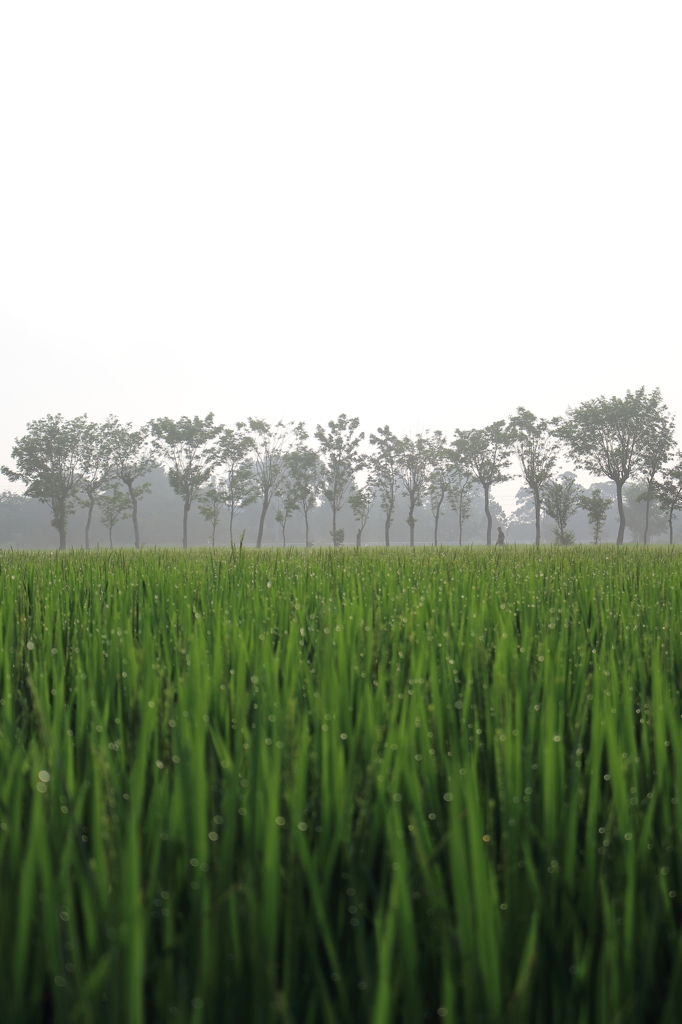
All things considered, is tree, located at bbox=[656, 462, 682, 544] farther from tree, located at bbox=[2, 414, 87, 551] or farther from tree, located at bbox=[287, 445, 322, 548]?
tree, located at bbox=[2, 414, 87, 551]

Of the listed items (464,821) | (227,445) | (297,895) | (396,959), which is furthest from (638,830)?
(227,445)

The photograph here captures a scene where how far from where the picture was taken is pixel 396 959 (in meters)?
0.62

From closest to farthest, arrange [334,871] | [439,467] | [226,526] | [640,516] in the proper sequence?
[334,871] → [439,467] → [640,516] → [226,526]

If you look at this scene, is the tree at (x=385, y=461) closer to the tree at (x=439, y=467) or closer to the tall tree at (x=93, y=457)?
the tree at (x=439, y=467)

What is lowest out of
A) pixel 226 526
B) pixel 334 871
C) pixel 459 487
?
pixel 334 871

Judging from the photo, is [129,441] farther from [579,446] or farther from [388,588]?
[388,588]

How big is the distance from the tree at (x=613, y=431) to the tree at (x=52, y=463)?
39.8 metres

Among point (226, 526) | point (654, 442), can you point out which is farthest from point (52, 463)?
point (226, 526)

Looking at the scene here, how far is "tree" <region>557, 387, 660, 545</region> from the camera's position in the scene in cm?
4088

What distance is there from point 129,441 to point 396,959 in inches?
2024

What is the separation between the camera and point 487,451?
157 feet

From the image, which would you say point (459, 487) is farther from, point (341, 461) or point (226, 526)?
point (226, 526)

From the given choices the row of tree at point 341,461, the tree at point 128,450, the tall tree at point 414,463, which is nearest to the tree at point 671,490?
the row of tree at point 341,461

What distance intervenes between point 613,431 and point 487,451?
10.0 meters
